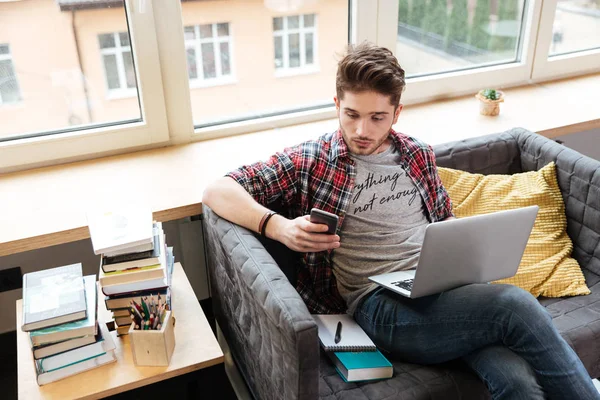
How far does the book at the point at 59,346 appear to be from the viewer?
4.37 ft

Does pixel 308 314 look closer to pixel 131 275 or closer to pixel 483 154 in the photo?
pixel 131 275

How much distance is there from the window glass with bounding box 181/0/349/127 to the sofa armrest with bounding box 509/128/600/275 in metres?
0.83

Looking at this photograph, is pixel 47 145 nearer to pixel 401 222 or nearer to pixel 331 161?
pixel 331 161

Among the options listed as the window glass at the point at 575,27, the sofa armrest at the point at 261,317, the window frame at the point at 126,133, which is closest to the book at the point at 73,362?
the sofa armrest at the point at 261,317

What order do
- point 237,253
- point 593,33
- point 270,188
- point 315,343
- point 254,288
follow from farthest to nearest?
1. point 593,33
2. point 270,188
3. point 237,253
4. point 254,288
5. point 315,343

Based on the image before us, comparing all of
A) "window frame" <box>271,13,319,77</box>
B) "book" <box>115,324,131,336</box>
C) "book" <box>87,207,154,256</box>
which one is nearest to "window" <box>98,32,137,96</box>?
"window frame" <box>271,13,319,77</box>

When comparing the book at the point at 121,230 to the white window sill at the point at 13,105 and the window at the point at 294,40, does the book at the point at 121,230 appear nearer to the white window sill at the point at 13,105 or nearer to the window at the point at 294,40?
the white window sill at the point at 13,105

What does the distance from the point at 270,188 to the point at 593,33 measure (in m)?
2.04

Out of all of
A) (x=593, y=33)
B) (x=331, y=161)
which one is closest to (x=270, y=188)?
(x=331, y=161)

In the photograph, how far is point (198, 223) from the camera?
2.03m

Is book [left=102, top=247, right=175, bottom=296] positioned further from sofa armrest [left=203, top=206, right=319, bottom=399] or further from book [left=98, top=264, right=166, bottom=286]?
sofa armrest [left=203, top=206, right=319, bottom=399]

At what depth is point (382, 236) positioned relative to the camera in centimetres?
160

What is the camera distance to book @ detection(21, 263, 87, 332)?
130 cm

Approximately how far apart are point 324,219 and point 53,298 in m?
0.64
